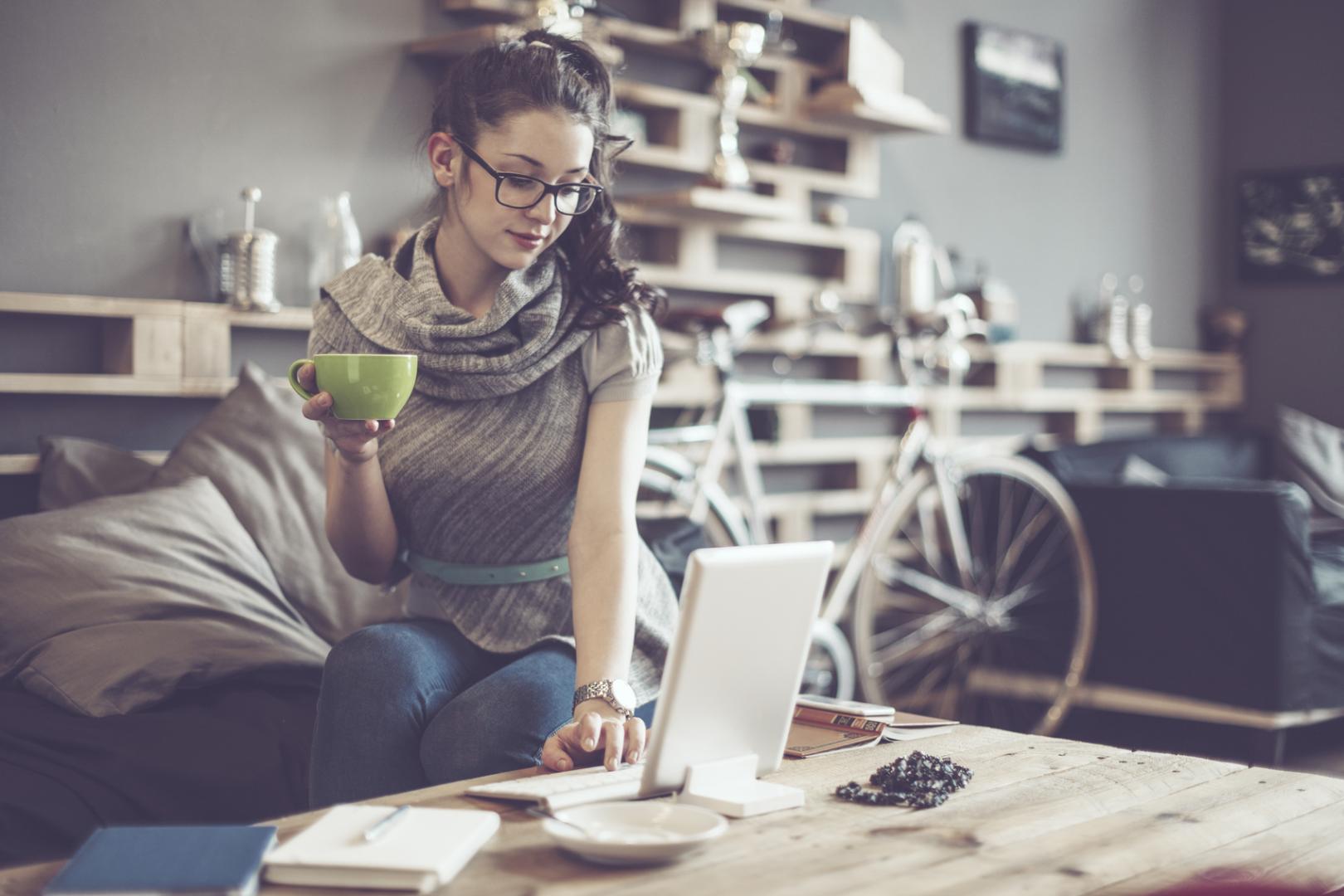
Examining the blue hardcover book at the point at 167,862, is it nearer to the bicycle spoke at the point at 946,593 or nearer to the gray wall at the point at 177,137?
the gray wall at the point at 177,137

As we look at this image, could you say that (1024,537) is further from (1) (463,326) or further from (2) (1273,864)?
(2) (1273,864)

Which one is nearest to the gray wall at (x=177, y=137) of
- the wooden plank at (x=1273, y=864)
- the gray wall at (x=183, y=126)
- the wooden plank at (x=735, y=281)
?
the gray wall at (x=183, y=126)

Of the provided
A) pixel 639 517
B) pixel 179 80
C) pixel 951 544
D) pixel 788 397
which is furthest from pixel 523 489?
pixel 951 544

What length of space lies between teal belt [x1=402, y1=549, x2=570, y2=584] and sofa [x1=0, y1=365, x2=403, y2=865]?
177 mm

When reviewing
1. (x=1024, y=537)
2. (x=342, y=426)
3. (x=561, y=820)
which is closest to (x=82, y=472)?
(x=342, y=426)

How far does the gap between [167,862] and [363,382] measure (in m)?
0.52

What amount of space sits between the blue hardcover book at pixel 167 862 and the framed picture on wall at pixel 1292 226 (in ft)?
16.1

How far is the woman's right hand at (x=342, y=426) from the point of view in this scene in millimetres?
1319

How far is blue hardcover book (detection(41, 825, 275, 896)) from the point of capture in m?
0.86

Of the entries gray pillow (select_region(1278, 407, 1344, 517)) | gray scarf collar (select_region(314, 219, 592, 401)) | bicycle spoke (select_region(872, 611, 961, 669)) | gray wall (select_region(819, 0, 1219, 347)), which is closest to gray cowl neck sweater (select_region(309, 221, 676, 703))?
gray scarf collar (select_region(314, 219, 592, 401))

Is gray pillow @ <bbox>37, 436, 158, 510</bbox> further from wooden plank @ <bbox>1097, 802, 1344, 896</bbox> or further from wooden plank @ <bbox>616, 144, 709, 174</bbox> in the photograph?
wooden plank @ <bbox>1097, 802, 1344, 896</bbox>

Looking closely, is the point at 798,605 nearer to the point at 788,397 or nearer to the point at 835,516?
the point at 788,397

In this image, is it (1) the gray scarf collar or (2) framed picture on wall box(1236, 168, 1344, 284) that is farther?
(2) framed picture on wall box(1236, 168, 1344, 284)

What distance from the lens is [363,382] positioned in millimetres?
1297
